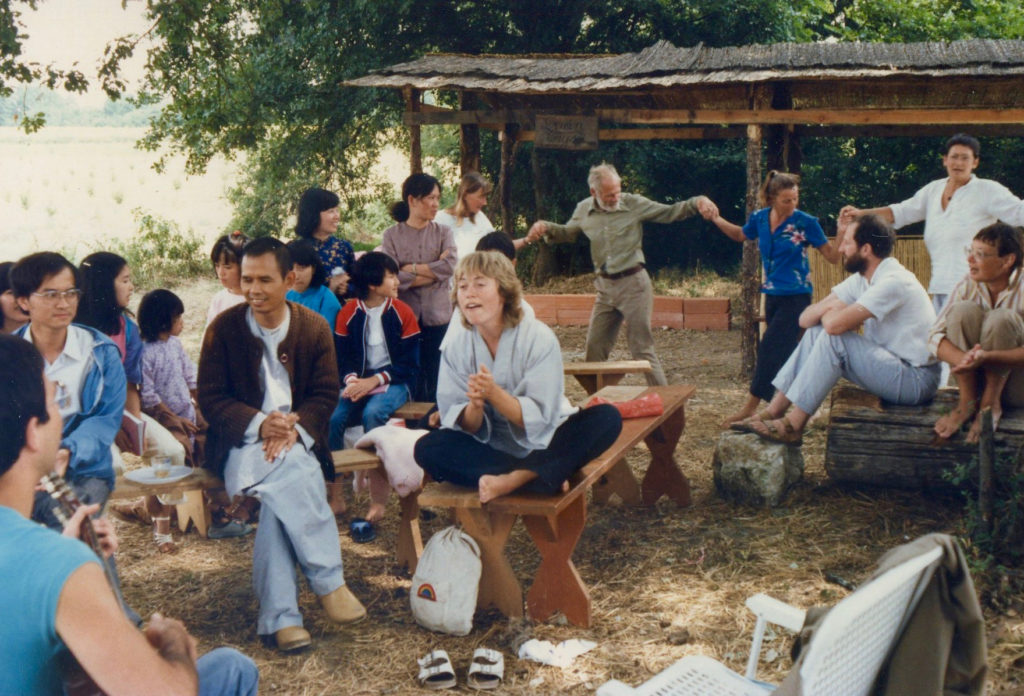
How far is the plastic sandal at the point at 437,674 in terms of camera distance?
12.7 feet

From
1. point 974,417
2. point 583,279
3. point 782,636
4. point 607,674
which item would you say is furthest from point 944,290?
point 583,279

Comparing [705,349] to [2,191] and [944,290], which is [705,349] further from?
[2,191]

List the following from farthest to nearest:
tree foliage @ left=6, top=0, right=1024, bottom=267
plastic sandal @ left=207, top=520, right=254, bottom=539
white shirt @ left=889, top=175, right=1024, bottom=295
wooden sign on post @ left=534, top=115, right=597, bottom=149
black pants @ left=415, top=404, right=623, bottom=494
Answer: tree foliage @ left=6, top=0, right=1024, bottom=267, wooden sign on post @ left=534, top=115, right=597, bottom=149, white shirt @ left=889, top=175, right=1024, bottom=295, plastic sandal @ left=207, top=520, right=254, bottom=539, black pants @ left=415, top=404, right=623, bottom=494

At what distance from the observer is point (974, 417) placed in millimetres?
5426

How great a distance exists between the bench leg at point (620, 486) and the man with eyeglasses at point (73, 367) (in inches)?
115

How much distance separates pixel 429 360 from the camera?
6.67 metres

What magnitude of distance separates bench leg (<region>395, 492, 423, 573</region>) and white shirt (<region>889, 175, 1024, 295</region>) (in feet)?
13.6

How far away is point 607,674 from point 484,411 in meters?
1.22

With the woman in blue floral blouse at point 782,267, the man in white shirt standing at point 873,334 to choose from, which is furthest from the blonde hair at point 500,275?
the woman in blue floral blouse at point 782,267

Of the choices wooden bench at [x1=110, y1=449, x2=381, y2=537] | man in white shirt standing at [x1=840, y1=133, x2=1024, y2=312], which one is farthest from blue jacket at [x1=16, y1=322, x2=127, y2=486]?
man in white shirt standing at [x1=840, y1=133, x2=1024, y2=312]

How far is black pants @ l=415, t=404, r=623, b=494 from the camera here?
431 centimetres

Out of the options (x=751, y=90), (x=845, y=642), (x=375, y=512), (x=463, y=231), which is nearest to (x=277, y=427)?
(x=375, y=512)

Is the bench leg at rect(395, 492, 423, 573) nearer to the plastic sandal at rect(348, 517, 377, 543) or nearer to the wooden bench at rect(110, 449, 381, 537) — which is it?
the wooden bench at rect(110, 449, 381, 537)

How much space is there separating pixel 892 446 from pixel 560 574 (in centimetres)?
234
